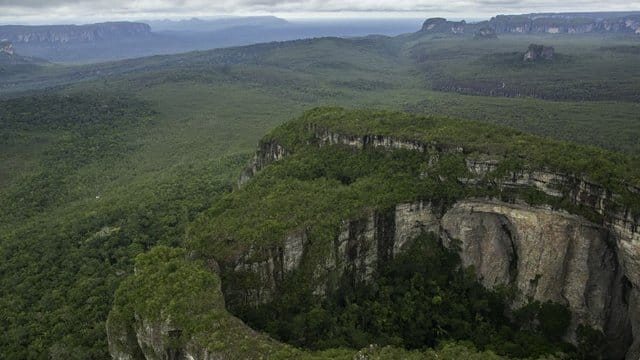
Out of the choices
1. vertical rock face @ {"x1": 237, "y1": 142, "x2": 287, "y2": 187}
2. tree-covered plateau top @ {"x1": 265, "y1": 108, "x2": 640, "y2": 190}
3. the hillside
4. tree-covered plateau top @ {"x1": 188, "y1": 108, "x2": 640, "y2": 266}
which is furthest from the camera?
vertical rock face @ {"x1": 237, "y1": 142, "x2": 287, "y2": 187}

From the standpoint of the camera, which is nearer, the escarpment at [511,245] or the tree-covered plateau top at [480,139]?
the escarpment at [511,245]

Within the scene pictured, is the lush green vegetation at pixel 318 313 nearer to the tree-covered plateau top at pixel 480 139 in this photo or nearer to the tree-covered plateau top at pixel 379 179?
the tree-covered plateau top at pixel 379 179

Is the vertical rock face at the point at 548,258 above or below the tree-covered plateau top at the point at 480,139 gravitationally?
below

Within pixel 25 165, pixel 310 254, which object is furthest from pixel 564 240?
pixel 25 165

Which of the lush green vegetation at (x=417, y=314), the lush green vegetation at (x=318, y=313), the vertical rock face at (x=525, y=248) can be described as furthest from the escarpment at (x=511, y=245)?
the lush green vegetation at (x=318, y=313)

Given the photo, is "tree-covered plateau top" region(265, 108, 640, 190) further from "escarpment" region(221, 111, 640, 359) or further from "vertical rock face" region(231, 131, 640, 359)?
"vertical rock face" region(231, 131, 640, 359)

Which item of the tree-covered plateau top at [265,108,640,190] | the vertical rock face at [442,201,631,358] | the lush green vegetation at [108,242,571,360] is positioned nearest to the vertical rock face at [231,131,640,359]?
the vertical rock face at [442,201,631,358]

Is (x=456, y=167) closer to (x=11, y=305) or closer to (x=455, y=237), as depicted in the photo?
(x=455, y=237)
